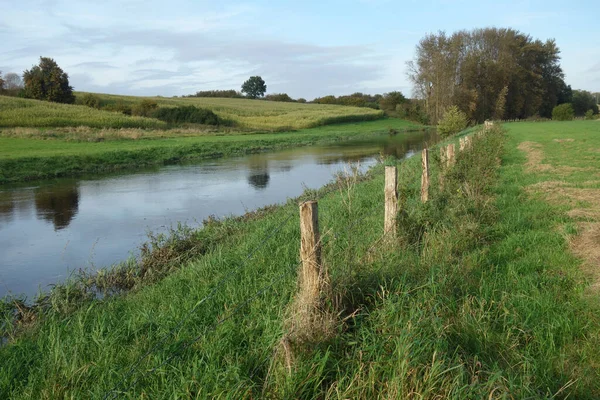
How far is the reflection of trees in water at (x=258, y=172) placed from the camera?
60.2 feet

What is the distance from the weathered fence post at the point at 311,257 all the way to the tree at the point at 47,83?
57220mm

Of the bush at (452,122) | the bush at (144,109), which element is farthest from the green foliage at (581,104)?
the bush at (144,109)

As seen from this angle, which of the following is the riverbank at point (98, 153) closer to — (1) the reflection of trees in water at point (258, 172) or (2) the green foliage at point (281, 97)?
(1) the reflection of trees in water at point (258, 172)

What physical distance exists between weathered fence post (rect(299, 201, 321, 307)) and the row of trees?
2029 inches

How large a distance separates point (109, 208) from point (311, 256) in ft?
37.1

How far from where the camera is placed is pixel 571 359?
11.9 ft

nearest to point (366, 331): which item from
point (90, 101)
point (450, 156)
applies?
point (450, 156)

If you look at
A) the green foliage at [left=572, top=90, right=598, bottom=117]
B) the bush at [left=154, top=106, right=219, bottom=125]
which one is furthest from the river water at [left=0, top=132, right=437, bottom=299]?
the green foliage at [left=572, top=90, right=598, bottom=117]

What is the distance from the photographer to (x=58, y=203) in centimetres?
1445

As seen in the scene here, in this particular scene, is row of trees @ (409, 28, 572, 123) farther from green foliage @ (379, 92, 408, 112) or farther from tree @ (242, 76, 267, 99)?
tree @ (242, 76, 267, 99)

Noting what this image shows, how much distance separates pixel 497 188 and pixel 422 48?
50724 millimetres

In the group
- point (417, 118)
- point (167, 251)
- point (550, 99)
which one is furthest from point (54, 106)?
point (550, 99)

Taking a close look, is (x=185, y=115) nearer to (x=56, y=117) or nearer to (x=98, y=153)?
(x=56, y=117)

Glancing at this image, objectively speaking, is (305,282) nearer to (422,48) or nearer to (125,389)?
(125,389)
